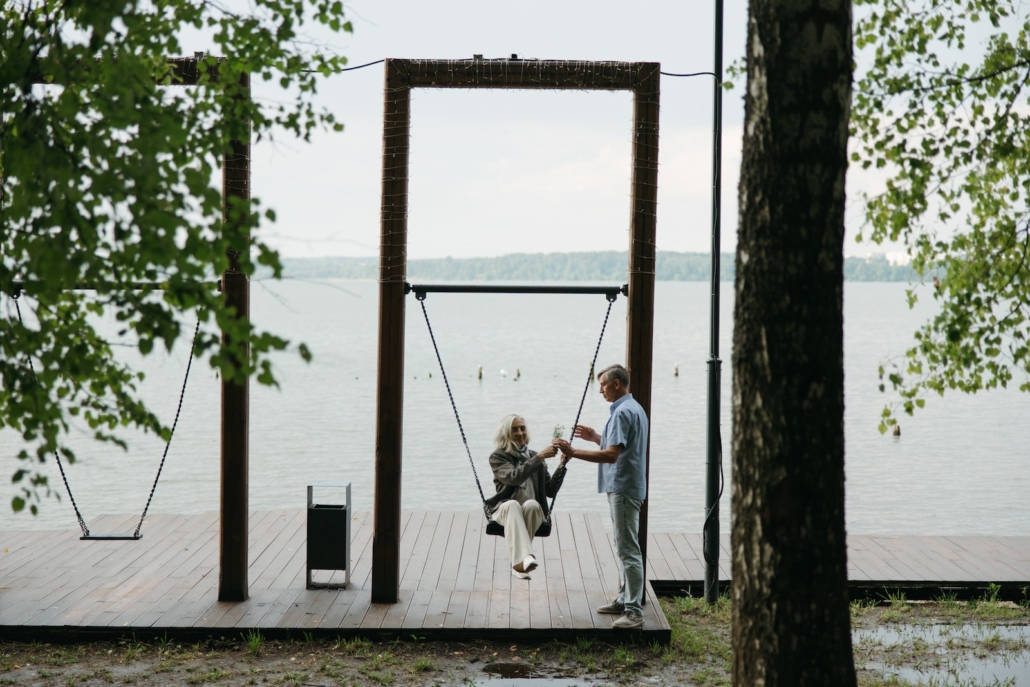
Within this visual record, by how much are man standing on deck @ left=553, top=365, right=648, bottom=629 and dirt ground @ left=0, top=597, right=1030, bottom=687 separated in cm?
29

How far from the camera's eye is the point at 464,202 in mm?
63469

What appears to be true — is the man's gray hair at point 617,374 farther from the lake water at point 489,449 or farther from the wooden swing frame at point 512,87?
the lake water at point 489,449

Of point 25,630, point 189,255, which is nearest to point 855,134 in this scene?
point 189,255

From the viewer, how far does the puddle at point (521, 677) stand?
5188 millimetres

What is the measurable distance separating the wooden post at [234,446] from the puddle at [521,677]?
5.73ft

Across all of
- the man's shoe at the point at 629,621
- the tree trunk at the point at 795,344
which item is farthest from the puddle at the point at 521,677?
the tree trunk at the point at 795,344

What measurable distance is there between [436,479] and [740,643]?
11.9 metres

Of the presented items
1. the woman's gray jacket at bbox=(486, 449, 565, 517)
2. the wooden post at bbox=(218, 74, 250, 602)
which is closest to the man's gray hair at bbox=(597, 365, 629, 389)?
the woman's gray jacket at bbox=(486, 449, 565, 517)

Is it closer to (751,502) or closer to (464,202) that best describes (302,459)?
(751,502)

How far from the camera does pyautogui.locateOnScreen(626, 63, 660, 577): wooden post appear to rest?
19.6 ft

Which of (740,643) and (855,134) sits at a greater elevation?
(855,134)

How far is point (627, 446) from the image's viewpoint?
225 inches

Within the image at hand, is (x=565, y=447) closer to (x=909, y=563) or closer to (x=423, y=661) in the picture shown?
(x=423, y=661)

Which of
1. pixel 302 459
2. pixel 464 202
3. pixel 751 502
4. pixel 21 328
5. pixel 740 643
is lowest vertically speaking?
pixel 302 459
